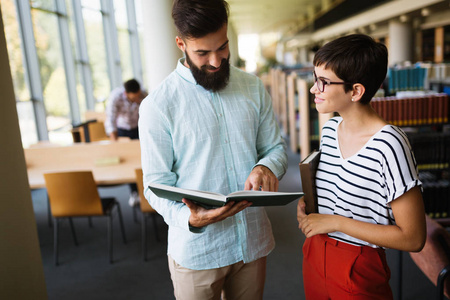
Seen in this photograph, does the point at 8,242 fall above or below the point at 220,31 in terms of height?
below

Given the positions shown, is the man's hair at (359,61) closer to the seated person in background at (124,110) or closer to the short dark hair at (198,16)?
the short dark hair at (198,16)

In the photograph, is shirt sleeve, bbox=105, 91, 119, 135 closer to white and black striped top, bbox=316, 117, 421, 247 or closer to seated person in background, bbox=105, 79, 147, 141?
seated person in background, bbox=105, 79, 147, 141

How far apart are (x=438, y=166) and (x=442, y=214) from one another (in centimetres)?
49

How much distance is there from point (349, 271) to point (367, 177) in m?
0.30

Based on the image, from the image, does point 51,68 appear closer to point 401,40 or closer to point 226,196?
point 226,196

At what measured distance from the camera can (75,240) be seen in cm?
376

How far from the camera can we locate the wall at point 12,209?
126cm

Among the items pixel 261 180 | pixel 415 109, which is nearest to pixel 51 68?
pixel 415 109

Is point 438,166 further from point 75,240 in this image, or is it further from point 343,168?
point 75,240

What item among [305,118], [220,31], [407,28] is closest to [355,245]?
[220,31]

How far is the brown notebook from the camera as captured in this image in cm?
121

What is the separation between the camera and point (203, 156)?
131cm

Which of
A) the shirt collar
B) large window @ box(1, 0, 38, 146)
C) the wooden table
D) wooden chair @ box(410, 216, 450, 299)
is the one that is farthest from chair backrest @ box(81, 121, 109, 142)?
wooden chair @ box(410, 216, 450, 299)

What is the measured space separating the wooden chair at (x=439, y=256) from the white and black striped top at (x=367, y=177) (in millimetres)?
740
